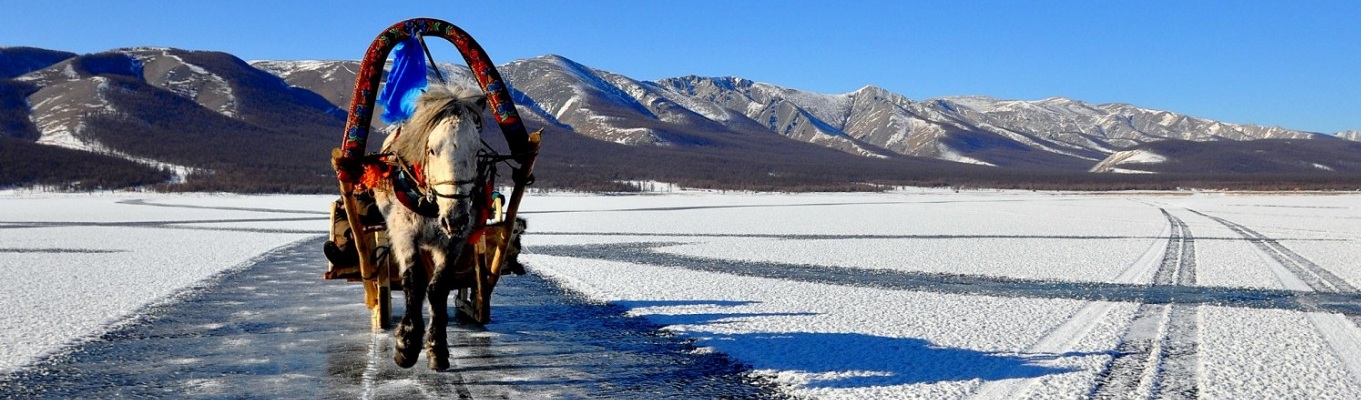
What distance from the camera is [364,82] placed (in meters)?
6.68

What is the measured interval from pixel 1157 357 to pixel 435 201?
5.61 metres

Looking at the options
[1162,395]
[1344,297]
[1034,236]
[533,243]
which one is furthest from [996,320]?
[1034,236]

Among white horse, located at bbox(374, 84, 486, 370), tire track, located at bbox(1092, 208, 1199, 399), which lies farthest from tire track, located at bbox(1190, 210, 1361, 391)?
white horse, located at bbox(374, 84, 486, 370)

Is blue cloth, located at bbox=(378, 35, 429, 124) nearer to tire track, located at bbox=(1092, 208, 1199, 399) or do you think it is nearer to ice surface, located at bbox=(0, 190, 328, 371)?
ice surface, located at bbox=(0, 190, 328, 371)

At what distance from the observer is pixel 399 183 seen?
5.82 m

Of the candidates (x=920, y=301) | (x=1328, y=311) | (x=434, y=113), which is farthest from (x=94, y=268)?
(x=1328, y=311)

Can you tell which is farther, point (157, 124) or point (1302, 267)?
point (157, 124)

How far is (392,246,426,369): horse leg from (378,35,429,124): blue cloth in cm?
158

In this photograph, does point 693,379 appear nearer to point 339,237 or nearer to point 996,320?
point 339,237

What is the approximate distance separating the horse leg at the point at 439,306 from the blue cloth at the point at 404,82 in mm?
1739

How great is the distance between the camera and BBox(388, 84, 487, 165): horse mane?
5.61 m

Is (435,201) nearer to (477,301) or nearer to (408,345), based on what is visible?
(408,345)

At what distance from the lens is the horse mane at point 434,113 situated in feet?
18.4

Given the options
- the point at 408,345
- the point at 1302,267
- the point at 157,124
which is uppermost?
the point at 157,124
